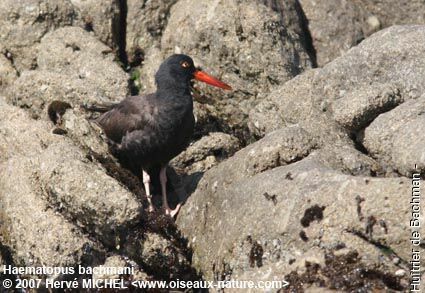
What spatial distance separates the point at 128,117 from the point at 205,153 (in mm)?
1364

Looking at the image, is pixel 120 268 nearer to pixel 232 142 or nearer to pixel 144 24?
pixel 232 142

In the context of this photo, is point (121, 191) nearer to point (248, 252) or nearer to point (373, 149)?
point (248, 252)

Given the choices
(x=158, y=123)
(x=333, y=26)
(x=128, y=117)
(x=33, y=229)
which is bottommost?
(x=33, y=229)

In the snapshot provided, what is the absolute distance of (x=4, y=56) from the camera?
1381 centimetres

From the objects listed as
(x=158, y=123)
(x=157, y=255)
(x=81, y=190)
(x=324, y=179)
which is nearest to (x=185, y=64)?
(x=158, y=123)

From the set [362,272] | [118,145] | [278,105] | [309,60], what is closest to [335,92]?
[278,105]

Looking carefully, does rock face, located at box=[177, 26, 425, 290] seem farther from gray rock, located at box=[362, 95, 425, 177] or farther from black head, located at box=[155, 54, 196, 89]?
black head, located at box=[155, 54, 196, 89]

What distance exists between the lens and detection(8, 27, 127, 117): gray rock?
39.7 feet

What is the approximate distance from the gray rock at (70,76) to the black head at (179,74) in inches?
44.0

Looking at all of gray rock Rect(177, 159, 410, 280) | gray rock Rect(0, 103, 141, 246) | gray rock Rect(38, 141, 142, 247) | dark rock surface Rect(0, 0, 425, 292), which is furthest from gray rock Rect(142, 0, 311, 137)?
gray rock Rect(38, 141, 142, 247)

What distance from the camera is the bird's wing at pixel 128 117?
37.2ft

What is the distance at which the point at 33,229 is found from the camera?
376 inches

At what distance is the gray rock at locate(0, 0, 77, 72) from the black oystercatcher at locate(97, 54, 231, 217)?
269cm

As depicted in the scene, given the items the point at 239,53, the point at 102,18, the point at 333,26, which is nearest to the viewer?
the point at 239,53
